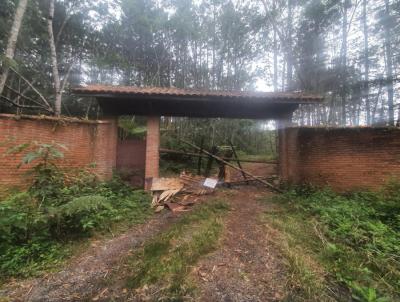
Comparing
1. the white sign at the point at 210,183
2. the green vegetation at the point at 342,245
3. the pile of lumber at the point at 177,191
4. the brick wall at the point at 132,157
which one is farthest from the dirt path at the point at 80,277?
the brick wall at the point at 132,157

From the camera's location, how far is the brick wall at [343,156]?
5723 mm

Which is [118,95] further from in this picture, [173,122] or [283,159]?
[173,122]

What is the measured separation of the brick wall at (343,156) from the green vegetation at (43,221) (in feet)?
20.1

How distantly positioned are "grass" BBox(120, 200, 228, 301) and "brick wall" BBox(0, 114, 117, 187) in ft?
9.60

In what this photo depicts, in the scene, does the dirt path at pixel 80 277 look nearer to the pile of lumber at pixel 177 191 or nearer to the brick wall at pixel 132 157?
the pile of lumber at pixel 177 191

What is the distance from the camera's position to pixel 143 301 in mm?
2428

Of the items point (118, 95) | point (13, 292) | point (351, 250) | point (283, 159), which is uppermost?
point (118, 95)

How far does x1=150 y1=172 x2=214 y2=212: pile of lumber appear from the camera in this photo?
229 inches

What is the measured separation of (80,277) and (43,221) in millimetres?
1282

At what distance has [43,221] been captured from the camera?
135 inches

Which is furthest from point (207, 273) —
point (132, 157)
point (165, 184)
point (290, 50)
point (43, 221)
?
point (290, 50)

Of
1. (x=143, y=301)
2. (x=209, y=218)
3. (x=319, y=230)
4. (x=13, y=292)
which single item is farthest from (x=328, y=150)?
(x=13, y=292)

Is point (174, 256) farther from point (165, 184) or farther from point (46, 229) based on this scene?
point (165, 184)

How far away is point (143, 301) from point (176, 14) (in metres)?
17.9
